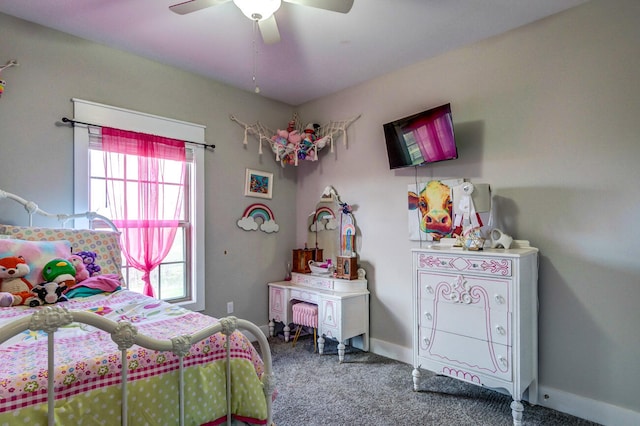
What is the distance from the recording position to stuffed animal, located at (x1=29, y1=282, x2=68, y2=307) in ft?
6.12

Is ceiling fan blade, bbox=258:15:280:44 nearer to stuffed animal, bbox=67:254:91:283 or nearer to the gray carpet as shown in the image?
stuffed animal, bbox=67:254:91:283

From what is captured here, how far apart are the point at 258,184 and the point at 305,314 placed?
1.43 m

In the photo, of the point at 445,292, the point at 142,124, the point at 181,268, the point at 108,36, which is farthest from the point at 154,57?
the point at 445,292

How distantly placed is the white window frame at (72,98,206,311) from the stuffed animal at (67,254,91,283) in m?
0.57

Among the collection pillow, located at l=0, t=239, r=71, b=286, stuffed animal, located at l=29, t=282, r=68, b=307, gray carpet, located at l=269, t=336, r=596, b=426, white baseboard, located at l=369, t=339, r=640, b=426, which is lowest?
gray carpet, located at l=269, t=336, r=596, b=426

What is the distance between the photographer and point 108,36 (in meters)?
2.61

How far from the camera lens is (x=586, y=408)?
2186 mm

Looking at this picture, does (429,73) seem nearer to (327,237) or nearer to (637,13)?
(637,13)

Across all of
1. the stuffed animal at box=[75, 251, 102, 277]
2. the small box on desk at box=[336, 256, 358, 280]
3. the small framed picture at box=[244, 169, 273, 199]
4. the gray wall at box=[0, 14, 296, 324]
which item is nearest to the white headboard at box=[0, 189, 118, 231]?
the gray wall at box=[0, 14, 296, 324]

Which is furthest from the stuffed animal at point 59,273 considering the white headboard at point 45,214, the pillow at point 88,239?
the white headboard at point 45,214

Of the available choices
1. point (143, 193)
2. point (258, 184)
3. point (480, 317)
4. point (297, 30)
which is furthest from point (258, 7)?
point (480, 317)

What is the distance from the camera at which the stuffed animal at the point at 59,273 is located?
6.44 ft

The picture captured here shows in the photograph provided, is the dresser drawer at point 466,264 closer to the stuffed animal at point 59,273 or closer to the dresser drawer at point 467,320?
the dresser drawer at point 467,320

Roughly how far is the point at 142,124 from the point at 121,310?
1810mm
